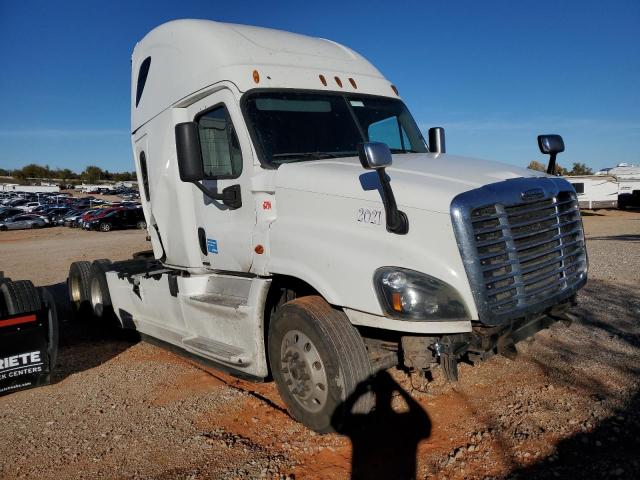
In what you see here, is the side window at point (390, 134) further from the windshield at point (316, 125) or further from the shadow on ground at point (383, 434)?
the shadow on ground at point (383, 434)

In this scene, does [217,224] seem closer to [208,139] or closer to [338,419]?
[208,139]

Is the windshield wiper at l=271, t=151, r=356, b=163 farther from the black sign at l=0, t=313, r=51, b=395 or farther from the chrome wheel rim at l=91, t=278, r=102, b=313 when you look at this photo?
the chrome wheel rim at l=91, t=278, r=102, b=313

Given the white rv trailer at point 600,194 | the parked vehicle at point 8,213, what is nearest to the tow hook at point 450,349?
the white rv trailer at point 600,194

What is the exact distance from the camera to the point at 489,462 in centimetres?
351

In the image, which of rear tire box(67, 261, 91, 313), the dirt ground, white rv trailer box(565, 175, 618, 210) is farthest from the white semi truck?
white rv trailer box(565, 175, 618, 210)

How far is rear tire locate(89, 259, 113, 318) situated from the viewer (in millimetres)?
7594

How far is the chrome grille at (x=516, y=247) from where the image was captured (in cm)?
338

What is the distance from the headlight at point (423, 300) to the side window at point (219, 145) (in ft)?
6.54

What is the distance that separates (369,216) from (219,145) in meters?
1.94

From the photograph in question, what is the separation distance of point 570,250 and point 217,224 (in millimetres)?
3184

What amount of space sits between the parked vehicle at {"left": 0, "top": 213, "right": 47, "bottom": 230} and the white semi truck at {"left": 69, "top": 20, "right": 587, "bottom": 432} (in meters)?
38.4

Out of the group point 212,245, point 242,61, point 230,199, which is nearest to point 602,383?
point 230,199

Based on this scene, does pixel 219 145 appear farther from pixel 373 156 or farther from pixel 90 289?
pixel 90 289

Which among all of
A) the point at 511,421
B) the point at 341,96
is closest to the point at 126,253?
the point at 341,96
